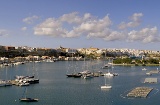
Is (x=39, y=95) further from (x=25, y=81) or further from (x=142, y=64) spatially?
(x=142, y=64)

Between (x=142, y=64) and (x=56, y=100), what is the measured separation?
35.0 m

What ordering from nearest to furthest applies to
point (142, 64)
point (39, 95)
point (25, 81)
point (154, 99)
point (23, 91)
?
point (154, 99) < point (39, 95) < point (23, 91) < point (25, 81) < point (142, 64)

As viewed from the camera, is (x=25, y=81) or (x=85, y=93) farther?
(x=25, y=81)

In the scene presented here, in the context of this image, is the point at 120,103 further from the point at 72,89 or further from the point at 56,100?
the point at 72,89

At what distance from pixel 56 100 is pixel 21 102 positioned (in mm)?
1851

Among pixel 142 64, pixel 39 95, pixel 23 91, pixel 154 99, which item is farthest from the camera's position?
pixel 142 64

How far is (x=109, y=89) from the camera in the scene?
21.8 meters

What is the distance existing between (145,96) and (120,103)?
7.66ft

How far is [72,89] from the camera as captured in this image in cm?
2198

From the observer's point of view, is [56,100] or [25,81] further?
[25,81]

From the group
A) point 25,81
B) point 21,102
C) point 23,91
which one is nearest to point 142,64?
point 25,81

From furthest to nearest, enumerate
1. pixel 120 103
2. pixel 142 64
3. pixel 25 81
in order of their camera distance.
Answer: pixel 142 64
pixel 25 81
pixel 120 103

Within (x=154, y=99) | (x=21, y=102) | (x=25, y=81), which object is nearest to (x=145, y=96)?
(x=154, y=99)

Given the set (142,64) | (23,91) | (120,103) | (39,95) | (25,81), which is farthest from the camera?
(142,64)
